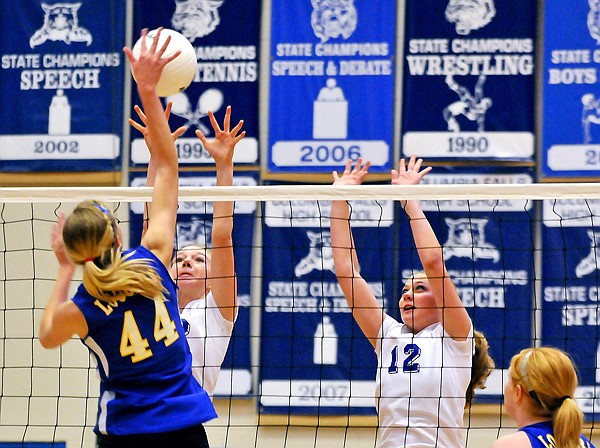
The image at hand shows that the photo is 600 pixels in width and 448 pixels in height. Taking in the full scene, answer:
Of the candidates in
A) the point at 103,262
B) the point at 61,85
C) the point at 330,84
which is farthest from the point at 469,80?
the point at 103,262

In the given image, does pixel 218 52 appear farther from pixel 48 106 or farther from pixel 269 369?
pixel 269 369

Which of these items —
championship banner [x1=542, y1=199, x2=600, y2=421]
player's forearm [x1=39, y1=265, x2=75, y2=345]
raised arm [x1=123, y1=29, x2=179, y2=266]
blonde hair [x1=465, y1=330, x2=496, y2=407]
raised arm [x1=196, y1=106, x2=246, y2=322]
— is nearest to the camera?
player's forearm [x1=39, y1=265, x2=75, y2=345]

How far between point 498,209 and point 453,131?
728mm

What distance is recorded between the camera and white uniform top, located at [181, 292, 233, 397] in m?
4.83

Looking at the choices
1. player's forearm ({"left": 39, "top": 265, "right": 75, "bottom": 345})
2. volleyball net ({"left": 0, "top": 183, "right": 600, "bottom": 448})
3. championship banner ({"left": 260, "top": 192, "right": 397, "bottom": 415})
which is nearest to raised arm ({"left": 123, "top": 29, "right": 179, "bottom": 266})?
player's forearm ({"left": 39, "top": 265, "right": 75, "bottom": 345})

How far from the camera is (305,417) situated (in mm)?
8586

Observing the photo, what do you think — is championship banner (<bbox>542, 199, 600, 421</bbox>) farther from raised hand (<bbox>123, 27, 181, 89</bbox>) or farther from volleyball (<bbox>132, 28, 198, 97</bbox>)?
Result: raised hand (<bbox>123, 27, 181, 89</bbox>)

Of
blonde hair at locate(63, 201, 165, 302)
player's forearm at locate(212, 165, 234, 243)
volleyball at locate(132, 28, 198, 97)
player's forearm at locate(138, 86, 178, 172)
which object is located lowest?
blonde hair at locate(63, 201, 165, 302)

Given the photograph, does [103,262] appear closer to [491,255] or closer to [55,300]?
[55,300]

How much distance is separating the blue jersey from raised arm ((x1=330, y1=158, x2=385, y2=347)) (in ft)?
5.19

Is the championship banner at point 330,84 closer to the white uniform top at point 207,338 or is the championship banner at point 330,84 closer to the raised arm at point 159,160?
the white uniform top at point 207,338

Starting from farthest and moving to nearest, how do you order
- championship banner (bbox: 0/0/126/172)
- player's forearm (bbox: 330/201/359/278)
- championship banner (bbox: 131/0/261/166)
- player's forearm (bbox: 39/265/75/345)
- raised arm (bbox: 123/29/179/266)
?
championship banner (bbox: 0/0/126/172) < championship banner (bbox: 131/0/261/166) < player's forearm (bbox: 330/201/359/278) < raised arm (bbox: 123/29/179/266) < player's forearm (bbox: 39/265/75/345)

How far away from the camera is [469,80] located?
874cm

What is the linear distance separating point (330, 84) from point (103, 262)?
564 centimetres
